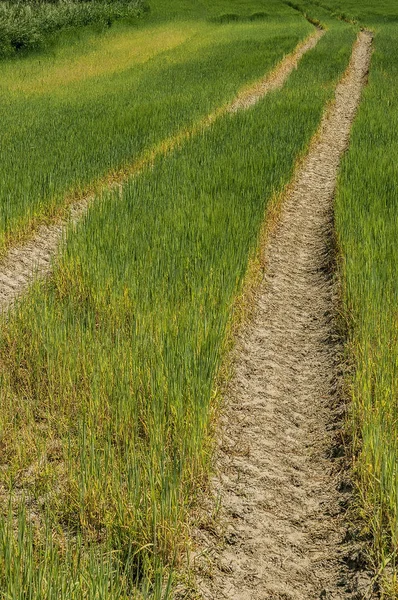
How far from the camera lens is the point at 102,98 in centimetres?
1600

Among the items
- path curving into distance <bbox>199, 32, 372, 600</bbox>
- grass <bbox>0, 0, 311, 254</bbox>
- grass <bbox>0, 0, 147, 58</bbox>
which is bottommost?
path curving into distance <bbox>199, 32, 372, 600</bbox>

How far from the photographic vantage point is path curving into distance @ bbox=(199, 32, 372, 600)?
9.44 ft

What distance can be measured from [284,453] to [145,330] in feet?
3.63

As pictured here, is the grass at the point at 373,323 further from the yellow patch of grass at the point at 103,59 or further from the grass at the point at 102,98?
the yellow patch of grass at the point at 103,59

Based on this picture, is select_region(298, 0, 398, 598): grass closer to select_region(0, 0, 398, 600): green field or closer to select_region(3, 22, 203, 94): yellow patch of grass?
select_region(0, 0, 398, 600): green field

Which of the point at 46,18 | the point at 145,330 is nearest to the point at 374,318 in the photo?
the point at 145,330

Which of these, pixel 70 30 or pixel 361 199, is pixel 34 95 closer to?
pixel 361 199

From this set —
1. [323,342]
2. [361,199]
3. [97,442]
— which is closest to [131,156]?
[361,199]

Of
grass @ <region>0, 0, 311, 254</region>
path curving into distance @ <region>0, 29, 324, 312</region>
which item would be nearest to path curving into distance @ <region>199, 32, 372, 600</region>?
path curving into distance @ <region>0, 29, 324, 312</region>

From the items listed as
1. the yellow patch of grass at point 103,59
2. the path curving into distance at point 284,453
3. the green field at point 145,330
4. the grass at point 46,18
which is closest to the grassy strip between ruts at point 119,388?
the green field at point 145,330

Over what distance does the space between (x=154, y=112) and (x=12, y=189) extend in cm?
589

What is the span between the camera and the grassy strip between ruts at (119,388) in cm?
263

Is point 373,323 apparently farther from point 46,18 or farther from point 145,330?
point 46,18

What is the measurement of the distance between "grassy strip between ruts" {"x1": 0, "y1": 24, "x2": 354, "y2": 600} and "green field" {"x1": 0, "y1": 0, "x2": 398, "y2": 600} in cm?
1
